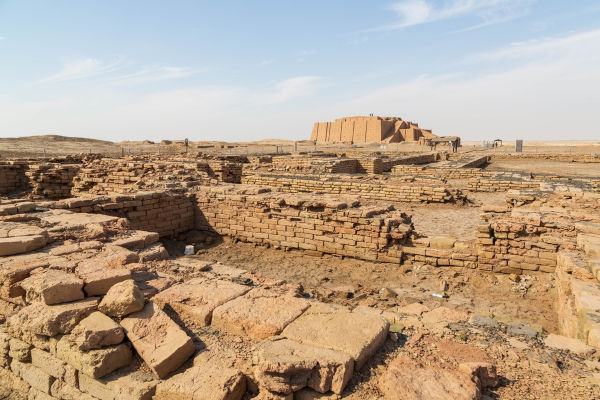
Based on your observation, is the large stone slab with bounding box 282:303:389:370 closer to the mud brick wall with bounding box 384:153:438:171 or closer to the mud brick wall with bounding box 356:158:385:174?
the mud brick wall with bounding box 356:158:385:174

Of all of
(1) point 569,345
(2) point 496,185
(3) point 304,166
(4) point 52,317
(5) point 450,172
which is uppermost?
(3) point 304,166

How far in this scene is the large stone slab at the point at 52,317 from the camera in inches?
97.2

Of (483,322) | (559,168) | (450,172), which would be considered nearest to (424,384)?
(483,322)

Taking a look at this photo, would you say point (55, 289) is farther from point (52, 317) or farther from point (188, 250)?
point (188, 250)

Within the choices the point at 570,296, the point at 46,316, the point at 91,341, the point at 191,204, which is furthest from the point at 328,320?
the point at 191,204

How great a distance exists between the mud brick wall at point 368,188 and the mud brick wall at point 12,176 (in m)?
8.66

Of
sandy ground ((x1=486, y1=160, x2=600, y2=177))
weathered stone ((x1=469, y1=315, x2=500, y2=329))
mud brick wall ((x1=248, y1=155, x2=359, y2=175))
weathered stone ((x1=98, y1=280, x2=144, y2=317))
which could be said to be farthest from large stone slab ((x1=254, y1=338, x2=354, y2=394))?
sandy ground ((x1=486, y1=160, x2=600, y2=177))

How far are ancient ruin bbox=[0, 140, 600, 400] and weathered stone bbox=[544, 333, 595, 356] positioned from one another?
17 millimetres

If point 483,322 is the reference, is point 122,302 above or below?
above

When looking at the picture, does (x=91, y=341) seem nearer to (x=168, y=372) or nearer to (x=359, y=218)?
(x=168, y=372)

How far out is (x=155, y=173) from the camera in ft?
31.7

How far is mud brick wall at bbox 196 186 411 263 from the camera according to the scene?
19.7 feet

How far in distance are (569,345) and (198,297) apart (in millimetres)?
2797

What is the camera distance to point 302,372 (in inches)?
79.5
